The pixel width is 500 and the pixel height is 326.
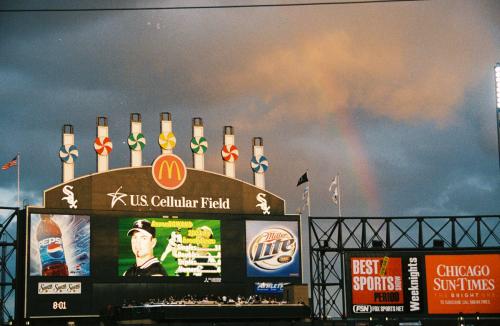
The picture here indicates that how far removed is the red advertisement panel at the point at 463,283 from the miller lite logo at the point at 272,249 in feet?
35.3

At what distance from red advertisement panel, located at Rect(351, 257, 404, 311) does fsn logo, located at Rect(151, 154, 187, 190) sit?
48.0 feet

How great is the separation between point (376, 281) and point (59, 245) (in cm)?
2399

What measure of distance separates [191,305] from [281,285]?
905cm

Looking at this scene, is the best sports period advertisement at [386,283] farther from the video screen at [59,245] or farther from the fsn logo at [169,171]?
the video screen at [59,245]

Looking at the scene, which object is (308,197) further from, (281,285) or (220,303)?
(220,303)

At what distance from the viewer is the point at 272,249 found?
7506 centimetres

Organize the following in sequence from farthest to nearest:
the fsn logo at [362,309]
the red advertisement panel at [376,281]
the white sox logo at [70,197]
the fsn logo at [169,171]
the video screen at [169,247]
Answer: the red advertisement panel at [376,281] < the fsn logo at [362,309] < the fsn logo at [169,171] < the video screen at [169,247] < the white sox logo at [70,197]

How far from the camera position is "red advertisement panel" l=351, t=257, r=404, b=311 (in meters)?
76.4

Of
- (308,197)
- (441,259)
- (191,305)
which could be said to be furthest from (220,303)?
(441,259)

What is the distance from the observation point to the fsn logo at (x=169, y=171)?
72750 mm

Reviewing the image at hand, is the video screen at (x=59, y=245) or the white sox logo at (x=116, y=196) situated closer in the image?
the video screen at (x=59, y=245)

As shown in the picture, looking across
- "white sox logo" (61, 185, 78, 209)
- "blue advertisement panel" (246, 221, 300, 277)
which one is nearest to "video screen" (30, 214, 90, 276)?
"white sox logo" (61, 185, 78, 209)

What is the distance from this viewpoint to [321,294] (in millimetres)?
75938

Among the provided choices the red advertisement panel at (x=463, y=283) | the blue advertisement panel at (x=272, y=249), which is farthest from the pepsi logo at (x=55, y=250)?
the red advertisement panel at (x=463, y=283)
